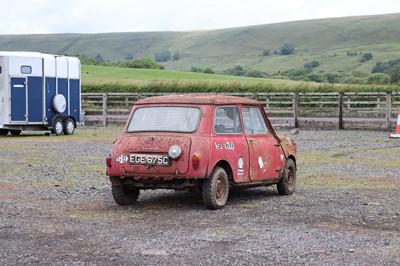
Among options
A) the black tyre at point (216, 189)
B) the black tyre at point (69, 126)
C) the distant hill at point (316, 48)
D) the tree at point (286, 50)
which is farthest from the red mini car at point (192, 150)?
the tree at point (286, 50)

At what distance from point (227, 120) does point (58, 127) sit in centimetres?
2042

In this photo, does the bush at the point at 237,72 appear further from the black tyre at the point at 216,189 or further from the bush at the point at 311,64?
the black tyre at the point at 216,189

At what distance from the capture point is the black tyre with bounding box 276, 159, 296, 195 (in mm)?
13352

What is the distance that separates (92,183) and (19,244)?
6178 mm

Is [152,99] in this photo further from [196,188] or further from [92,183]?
[92,183]

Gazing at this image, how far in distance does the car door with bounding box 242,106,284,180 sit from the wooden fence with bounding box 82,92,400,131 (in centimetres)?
2338

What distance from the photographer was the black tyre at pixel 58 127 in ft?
104

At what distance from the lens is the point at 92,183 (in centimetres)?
1502

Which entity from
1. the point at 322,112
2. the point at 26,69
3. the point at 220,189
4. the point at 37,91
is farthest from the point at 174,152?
the point at 322,112

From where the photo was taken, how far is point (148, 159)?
450 inches

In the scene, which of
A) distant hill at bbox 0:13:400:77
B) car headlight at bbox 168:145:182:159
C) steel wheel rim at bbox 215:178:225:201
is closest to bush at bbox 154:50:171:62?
distant hill at bbox 0:13:400:77

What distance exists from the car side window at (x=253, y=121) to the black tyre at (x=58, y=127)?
19.4 meters

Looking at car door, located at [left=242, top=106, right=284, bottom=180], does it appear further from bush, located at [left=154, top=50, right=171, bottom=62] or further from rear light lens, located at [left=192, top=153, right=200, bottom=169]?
bush, located at [left=154, top=50, right=171, bottom=62]

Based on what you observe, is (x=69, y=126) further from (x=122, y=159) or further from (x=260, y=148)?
(x=122, y=159)
